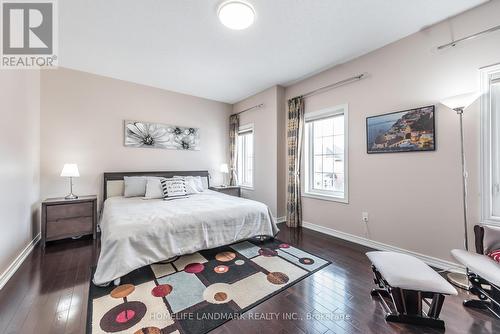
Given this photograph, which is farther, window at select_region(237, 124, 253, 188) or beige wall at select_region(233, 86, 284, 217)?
window at select_region(237, 124, 253, 188)

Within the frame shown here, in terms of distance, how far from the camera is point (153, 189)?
340 cm

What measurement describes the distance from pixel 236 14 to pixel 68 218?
3430 millimetres

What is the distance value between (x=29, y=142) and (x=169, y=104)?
219 centimetres

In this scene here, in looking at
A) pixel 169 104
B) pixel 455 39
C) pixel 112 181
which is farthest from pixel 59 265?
pixel 455 39

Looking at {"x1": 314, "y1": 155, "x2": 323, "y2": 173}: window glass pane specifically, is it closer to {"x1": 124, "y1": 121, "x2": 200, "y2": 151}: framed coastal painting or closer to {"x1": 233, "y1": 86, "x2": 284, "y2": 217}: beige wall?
{"x1": 233, "y1": 86, "x2": 284, "y2": 217}: beige wall

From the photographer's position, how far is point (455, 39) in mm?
2148

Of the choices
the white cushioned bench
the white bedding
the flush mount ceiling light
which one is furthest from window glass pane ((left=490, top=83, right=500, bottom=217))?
the flush mount ceiling light

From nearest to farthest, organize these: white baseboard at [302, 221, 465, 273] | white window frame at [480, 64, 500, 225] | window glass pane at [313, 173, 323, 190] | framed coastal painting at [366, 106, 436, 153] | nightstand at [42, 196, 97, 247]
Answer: white window frame at [480, 64, 500, 225], white baseboard at [302, 221, 465, 273], framed coastal painting at [366, 106, 436, 153], nightstand at [42, 196, 97, 247], window glass pane at [313, 173, 323, 190]

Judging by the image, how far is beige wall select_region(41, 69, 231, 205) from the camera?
125 inches

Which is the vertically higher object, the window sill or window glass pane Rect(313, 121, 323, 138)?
window glass pane Rect(313, 121, 323, 138)

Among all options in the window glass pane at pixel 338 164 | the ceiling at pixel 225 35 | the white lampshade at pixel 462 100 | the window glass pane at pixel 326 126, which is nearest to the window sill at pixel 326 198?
the window glass pane at pixel 338 164

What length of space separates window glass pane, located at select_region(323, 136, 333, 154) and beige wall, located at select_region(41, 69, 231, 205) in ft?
8.84

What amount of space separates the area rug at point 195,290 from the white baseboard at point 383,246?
866 mm

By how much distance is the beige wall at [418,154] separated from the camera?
2.05 metres
